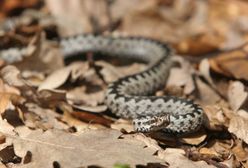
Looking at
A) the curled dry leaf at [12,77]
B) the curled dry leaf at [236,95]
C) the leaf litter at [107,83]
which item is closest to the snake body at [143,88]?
the leaf litter at [107,83]

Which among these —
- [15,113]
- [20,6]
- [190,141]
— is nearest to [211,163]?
[190,141]

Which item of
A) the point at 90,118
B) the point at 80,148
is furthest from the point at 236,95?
the point at 80,148

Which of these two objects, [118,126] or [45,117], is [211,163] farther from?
[45,117]

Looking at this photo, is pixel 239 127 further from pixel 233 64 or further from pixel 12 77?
pixel 12 77

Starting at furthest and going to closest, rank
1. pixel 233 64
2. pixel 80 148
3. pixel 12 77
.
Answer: pixel 233 64
pixel 12 77
pixel 80 148

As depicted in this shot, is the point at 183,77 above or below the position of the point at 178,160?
above

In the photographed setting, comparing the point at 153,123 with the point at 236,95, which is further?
the point at 236,95

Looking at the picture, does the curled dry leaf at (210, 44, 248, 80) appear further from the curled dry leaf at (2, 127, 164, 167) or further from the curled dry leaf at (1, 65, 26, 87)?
A: the curled dry leaf at (1, 65, 26, 87)
